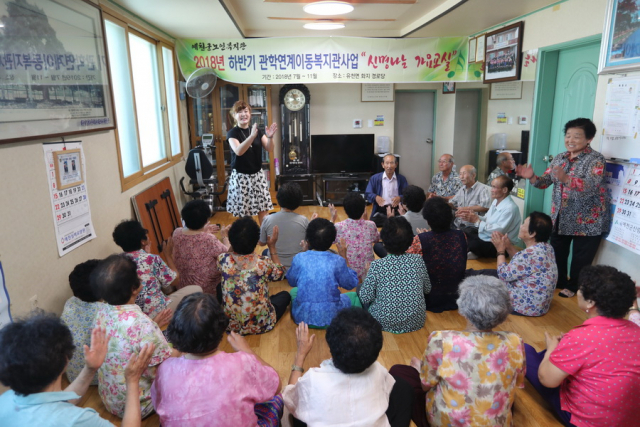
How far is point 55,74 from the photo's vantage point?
101 inches

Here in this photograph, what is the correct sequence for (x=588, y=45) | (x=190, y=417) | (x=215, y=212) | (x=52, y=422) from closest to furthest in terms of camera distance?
(x=52, y=422) → (x=190, y=417) → (x=588, y=45) → (x=215, y=212)

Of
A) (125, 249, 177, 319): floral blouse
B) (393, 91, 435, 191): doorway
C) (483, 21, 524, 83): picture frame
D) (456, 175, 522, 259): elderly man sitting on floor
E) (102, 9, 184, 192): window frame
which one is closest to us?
(125, 249, 177, 319): floral blouse

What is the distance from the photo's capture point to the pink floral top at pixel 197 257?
9.89 ft

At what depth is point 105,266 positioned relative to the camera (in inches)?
75.6

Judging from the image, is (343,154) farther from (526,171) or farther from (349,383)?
(349,383)

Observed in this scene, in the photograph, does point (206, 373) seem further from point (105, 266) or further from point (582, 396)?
point (582, 396)

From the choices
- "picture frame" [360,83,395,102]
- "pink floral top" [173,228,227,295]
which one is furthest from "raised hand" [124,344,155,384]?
"picture frame" [360,83,395,102]

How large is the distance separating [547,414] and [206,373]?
5.56 ft

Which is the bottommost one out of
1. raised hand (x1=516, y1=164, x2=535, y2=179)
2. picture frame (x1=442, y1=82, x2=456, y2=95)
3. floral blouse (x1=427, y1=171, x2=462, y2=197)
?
floral blouse (x1=427, y1=171, x2=462, y2=197)

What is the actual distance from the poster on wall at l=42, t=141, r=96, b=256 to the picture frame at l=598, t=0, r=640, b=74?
11.8ft

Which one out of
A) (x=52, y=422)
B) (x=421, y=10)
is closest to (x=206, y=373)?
(x=52, y=422)

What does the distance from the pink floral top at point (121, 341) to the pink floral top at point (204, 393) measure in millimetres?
417

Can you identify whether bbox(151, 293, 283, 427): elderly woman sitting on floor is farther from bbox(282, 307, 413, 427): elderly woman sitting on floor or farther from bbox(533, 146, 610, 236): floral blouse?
bbox(533, 146, 610, 236): floral blouse

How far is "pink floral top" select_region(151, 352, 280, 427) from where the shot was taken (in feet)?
4.68
